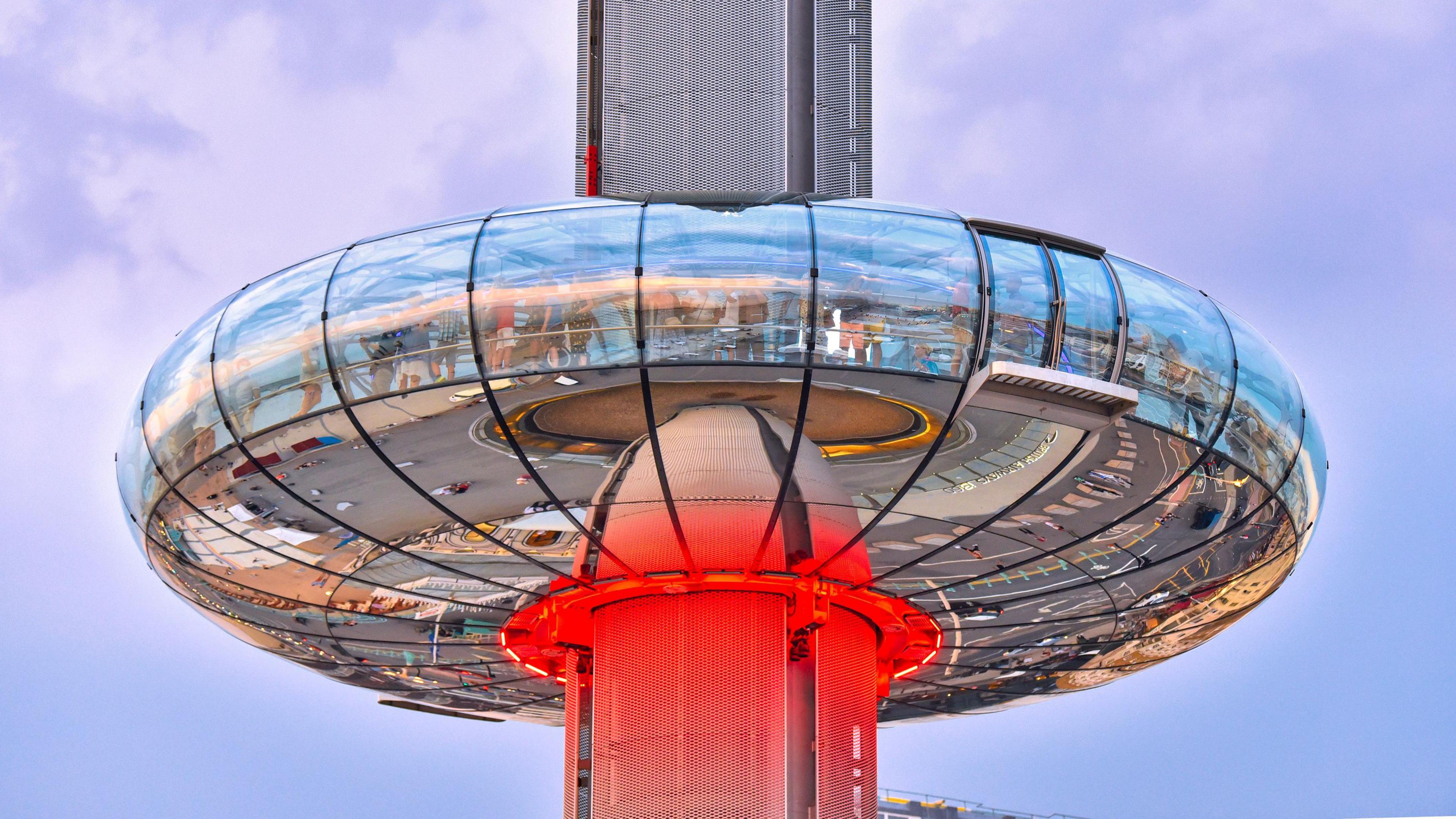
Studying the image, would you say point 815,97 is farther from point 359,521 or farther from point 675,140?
point 359,521

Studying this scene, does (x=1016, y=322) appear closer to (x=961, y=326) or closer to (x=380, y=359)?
(x=961, y=326)

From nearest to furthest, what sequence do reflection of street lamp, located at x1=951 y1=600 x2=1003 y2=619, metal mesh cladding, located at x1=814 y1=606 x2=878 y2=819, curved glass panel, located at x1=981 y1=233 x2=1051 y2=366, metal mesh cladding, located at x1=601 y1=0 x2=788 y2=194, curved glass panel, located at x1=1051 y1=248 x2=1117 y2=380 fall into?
curved glass panel, located at x1=981 y1=233 x2=1051 y2=366 → curved glass panel, located at x1=1051 y1=248 x2=1117 y2=380 → metal mesh cladding, located at x1=814 y1=606 x2=878 y2=819 → metal mesh cladding, located at x1=601 y1=0 x2=788 y2=194 → reflection of street lamp, located at x1=951 y1=600 x2=1003 y2=619

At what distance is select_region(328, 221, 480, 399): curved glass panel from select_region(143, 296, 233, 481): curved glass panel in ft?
7.09

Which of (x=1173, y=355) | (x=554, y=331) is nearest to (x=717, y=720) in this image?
(x=554, y=331)

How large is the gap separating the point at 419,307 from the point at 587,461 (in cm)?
326

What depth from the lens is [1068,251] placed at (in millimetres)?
18328

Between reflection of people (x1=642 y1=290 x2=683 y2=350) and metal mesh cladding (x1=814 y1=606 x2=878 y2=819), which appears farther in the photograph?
metal mesh cladding (x1=814 y1=606 x2=878 y2=819)

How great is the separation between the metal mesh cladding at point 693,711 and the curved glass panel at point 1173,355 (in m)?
6.15

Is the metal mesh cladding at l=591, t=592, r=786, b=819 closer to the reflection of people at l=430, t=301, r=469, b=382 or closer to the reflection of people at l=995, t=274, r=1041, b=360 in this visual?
the reflection of people at l=430, t=301, r=469, b=382

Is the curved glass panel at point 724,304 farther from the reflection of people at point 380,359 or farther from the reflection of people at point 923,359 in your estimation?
the reflection of people at point 380,359

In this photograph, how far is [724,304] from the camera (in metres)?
16.9

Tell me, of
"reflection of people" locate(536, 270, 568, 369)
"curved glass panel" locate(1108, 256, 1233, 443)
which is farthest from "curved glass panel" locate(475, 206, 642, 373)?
"curved glass panel" locate(1108, 256, 1233, 443)

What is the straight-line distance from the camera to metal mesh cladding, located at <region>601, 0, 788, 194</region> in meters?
23.0

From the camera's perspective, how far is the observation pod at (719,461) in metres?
17.1
